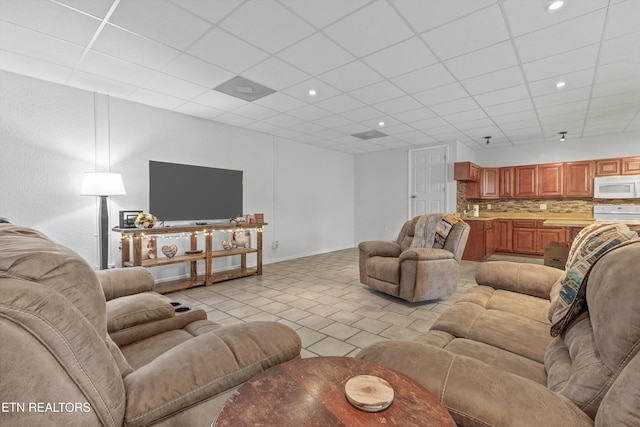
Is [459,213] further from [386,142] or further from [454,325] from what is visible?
[454,325]

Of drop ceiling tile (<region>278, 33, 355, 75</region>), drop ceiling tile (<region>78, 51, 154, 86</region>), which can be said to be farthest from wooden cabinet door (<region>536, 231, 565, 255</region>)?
drop ceiling tile (<region>78, 51, 154, 86</region>)

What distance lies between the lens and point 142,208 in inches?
163

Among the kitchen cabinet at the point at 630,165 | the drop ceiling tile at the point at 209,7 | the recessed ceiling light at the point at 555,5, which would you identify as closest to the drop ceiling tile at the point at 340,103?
the drop ceiling tile at the point at 209,7

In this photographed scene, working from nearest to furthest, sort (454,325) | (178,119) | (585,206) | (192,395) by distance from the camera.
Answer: (192,395) → (454,325) → (178,119) → (585,206)

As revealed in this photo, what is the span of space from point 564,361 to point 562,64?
320 centimetres

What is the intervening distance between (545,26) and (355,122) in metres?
2.89

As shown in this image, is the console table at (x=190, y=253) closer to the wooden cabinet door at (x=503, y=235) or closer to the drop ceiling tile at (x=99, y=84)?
the drop ceiling tile at (x=99, y=84)

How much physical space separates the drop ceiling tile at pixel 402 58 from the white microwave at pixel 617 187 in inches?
212

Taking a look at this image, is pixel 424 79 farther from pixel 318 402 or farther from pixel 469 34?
pixel 318 402

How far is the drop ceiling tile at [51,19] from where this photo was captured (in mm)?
2113

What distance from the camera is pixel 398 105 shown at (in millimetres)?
4117

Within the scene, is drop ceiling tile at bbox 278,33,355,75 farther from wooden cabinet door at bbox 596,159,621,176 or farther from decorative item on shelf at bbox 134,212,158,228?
wooden cabinet door at bbox 596,159,621,176

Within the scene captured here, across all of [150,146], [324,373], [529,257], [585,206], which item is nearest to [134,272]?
[324,373]

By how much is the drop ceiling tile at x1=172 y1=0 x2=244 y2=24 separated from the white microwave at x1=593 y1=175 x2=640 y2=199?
23.9ft
